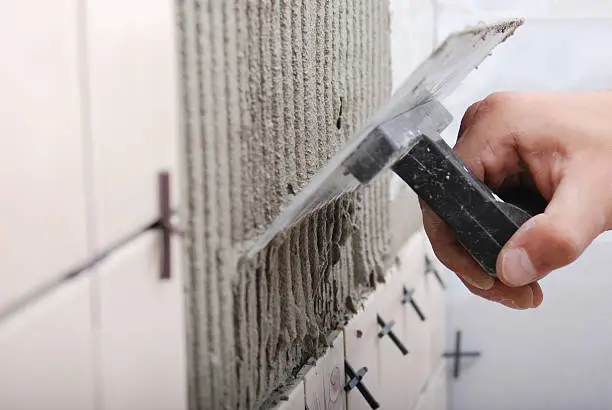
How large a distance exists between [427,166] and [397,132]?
0.06m

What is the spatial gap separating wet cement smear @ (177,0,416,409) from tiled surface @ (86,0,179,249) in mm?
26

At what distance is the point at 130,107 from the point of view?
0.39m

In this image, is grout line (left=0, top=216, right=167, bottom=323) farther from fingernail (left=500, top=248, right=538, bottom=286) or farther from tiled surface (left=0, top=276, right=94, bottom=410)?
fingernail (left=500, top=248, right=538, bottom=286)

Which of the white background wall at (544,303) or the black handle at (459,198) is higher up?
the white background wall at (544,303)

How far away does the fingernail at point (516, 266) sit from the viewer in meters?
0.54

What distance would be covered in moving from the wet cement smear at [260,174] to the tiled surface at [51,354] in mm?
108

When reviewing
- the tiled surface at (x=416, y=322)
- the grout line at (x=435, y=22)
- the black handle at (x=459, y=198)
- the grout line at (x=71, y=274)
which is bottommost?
the grout line at (x=71, y=274)

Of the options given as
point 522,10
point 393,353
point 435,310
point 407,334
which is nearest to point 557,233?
point 393,353

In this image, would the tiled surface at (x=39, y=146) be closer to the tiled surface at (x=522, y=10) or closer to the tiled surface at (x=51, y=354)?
the tiled surface at (x=51, y=354)

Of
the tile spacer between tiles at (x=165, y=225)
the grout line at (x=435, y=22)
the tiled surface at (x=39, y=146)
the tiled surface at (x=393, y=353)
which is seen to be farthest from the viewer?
the grout line at (x=435, y=22)

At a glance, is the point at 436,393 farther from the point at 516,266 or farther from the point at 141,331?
the point at 141,331

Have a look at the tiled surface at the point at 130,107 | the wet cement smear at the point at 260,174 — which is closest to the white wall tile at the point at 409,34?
the wet cement smear at the point at 260,174

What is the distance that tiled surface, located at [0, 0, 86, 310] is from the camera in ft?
1.01

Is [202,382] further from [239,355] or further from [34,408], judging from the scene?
[34,408]
